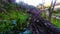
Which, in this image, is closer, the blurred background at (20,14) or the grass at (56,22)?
the blurred background at (20,14)

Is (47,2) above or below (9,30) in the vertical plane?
above

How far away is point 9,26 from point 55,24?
47 centimetres

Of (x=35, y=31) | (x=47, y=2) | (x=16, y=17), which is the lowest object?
(x=35, y=31)

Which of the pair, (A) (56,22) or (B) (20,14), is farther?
(B) (20,14)

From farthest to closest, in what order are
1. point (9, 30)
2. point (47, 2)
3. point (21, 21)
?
point (47, 2), point (21, 21), point (9, 30)

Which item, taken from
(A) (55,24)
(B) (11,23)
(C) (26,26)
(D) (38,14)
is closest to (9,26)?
(B) (11,23)

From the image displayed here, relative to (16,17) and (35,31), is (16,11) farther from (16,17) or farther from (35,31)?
(35,31)

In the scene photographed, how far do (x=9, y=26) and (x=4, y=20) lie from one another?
0.45ft

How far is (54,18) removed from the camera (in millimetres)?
1760

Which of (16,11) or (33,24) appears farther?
(16,11)

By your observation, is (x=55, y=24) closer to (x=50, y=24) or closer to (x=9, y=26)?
(x=50, y=24)

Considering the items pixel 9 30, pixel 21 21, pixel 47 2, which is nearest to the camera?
pixel 9 30

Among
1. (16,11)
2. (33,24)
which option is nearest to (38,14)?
(33,24)

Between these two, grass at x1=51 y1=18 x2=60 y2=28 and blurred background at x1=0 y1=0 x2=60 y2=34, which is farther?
grass at x1=51 y1=18 x2=60 y2=28
